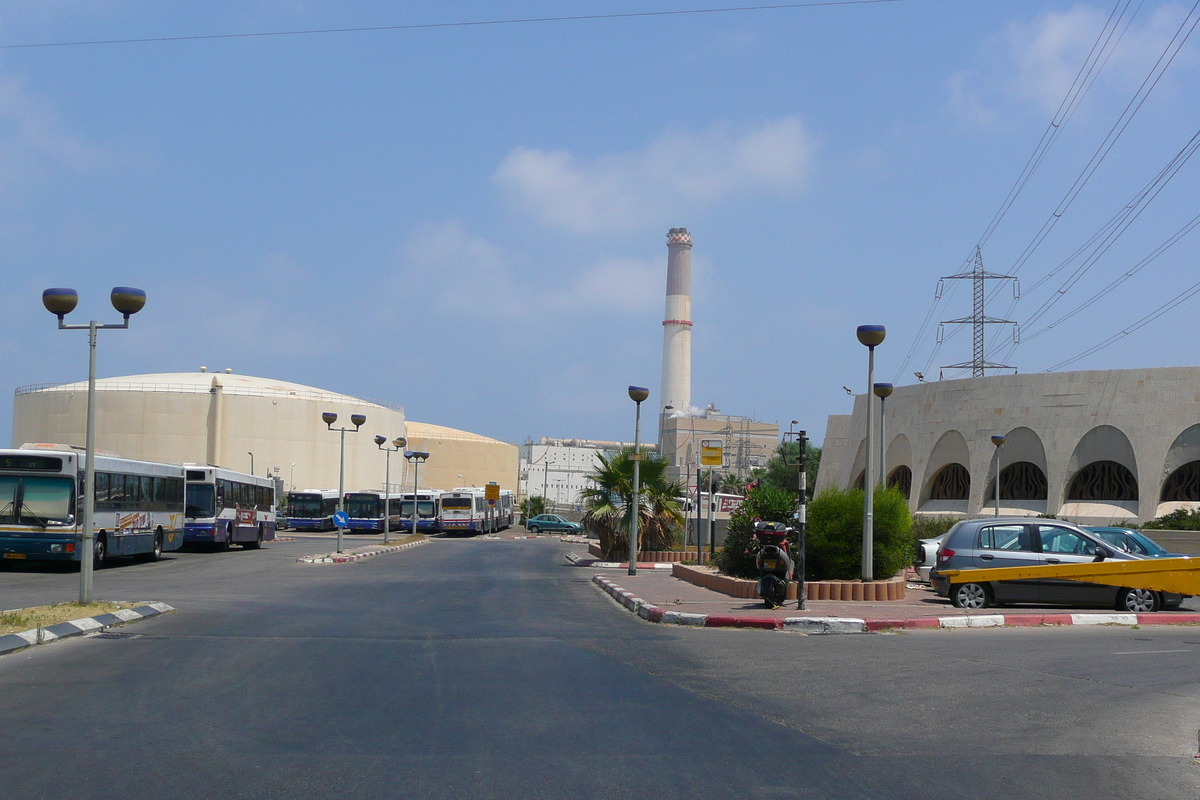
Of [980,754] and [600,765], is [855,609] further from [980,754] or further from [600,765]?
[600,765]

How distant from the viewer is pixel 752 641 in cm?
1261

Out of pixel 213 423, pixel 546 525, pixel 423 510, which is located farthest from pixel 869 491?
pixel 213 423

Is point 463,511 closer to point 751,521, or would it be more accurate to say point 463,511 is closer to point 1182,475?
point 1182,475

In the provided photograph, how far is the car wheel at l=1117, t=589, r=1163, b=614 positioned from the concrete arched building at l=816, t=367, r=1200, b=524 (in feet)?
109

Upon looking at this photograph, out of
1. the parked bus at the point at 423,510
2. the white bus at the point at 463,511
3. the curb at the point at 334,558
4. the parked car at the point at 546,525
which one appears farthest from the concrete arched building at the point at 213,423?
the curb at the point at 334,558

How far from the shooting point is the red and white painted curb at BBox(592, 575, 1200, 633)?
1395 cm

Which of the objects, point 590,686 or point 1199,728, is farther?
point 590,686

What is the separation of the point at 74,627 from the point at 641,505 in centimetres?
2040

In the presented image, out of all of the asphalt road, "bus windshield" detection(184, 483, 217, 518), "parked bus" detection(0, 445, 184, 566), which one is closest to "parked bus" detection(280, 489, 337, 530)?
"bus windshield" detection(184, 483, 217, 518)

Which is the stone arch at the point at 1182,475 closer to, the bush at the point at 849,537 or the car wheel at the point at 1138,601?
the bush at the point at 849,537

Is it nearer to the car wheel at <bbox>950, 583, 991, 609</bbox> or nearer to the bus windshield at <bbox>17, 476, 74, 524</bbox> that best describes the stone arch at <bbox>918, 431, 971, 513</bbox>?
the car wheel at <bbox>950, 583, 991, 609</bbox>

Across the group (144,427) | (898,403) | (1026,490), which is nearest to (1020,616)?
(1026,490)

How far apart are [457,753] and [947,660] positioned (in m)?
6.44

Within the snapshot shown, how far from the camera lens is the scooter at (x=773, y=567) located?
15.7m
